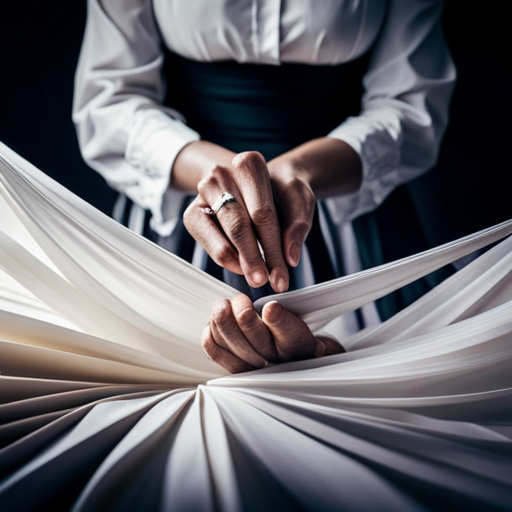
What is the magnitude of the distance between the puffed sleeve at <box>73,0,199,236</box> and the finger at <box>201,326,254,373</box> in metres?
0.32

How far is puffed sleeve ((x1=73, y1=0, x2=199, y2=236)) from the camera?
0.68 meters

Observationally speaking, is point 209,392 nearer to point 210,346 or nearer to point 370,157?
point 210,346

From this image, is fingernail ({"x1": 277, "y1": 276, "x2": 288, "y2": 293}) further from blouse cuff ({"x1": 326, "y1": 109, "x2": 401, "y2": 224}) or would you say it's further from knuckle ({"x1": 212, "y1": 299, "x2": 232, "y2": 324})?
blouse cuff ({"x1": 326, "y1": 109, "x2": 401, "y2": 224})

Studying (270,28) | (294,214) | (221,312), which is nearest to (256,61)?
(270,28)

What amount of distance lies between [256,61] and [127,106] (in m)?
0.20

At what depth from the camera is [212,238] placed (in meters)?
0.45

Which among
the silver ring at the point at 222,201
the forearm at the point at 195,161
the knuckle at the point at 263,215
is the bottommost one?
the knuckle at the point at 263,215

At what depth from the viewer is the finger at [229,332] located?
38 cm

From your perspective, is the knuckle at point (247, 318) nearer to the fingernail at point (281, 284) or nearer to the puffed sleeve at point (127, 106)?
the fingernail at point (281, 284)

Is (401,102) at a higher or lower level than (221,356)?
higher

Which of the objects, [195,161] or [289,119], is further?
[289,119]

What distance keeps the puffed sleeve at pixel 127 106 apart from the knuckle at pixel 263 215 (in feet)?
0.91

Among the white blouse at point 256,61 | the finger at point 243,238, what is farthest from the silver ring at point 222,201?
the white blouse at point 256,61

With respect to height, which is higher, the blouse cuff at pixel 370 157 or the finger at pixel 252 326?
the blouse cuff at pixel 370 157
